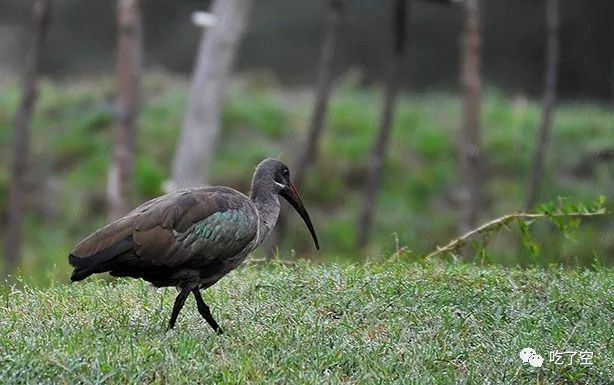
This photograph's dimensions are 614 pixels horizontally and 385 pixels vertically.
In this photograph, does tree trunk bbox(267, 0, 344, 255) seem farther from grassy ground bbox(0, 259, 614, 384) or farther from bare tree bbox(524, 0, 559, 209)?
grassy ground bbox(0, 259, 614, 384)

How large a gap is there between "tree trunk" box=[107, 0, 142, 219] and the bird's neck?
788cm

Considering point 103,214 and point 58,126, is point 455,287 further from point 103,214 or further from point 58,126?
point 58,126

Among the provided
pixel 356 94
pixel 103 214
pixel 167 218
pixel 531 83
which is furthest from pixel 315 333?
pixel 531 83

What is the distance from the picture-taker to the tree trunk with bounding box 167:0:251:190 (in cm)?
1680

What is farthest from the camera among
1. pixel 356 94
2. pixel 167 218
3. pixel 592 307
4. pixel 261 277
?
pixel 356 94

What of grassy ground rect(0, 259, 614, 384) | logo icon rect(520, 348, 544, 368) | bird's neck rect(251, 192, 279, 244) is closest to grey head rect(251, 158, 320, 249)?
bird's neck rect(251, 192, 279, 244)

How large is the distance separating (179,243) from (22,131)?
32.9 ft

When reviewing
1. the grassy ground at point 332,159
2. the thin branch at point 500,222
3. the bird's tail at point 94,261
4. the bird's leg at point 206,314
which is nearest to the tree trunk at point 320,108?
the grassy ground at point 332,159

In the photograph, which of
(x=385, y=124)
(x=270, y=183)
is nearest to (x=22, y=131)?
(x=385, y=124)

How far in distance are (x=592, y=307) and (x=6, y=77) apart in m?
20.3

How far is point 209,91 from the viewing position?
55.7 feet

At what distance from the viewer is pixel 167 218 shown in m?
7.77

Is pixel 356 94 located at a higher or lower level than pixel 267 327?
lower

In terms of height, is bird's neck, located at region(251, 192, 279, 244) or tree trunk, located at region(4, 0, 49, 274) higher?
bird's neck, located at region(251, 192, 279, 244)
